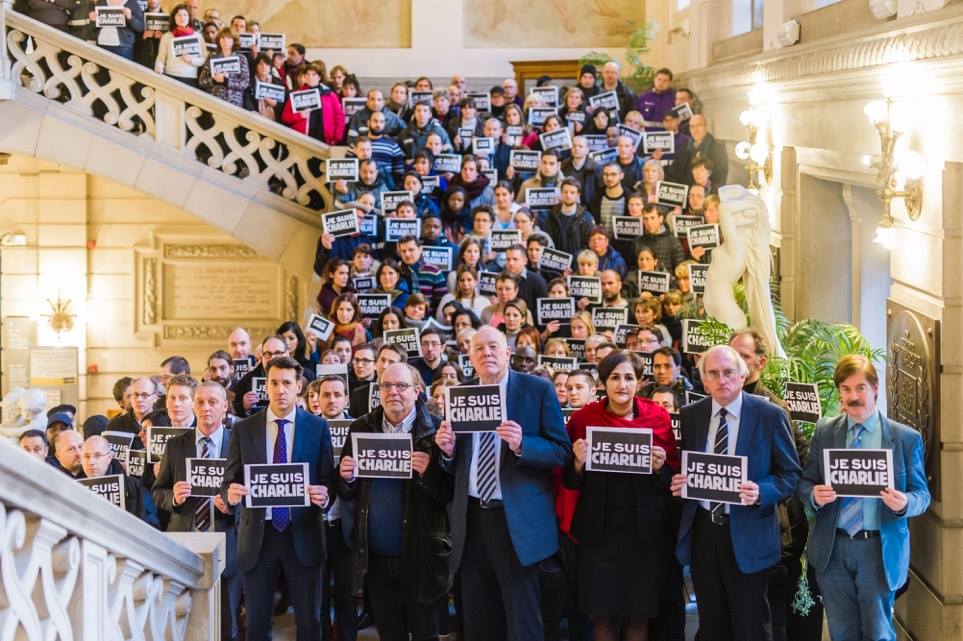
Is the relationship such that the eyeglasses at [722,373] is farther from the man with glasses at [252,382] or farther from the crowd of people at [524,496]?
the man with glasses at [252,382]

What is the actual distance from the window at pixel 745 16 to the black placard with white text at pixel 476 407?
29.8 ft

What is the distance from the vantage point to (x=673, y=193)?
13000 mm

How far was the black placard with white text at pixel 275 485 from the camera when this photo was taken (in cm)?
683

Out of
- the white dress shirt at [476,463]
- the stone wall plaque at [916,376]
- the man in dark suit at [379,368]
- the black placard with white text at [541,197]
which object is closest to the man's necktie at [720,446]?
the white dress shirt at [476,463]

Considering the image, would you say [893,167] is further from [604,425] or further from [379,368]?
[379,368]

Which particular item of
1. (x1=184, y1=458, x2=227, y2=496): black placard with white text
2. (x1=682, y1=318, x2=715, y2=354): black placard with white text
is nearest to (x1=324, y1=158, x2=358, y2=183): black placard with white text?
(x1=682, y1=318, x2=715, y2=354): black placard with white text

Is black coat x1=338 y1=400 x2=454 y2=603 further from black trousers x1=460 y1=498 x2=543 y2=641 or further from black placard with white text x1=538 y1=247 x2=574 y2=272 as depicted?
black placard with white text x1=538 y1=247 x2=574 y2=272

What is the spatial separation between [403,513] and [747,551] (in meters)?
1.70

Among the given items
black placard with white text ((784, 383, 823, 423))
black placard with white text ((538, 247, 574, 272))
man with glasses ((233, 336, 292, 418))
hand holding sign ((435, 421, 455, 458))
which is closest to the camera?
hand holding sign ((435, 421, 455, 458))

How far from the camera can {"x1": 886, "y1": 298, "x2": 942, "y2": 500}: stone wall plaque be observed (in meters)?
7.98

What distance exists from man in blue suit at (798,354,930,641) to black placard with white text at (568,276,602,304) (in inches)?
197

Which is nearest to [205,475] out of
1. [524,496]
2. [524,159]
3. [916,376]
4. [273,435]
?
[273,435]

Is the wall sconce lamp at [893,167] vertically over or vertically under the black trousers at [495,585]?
over

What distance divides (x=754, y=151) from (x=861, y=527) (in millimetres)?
7057
